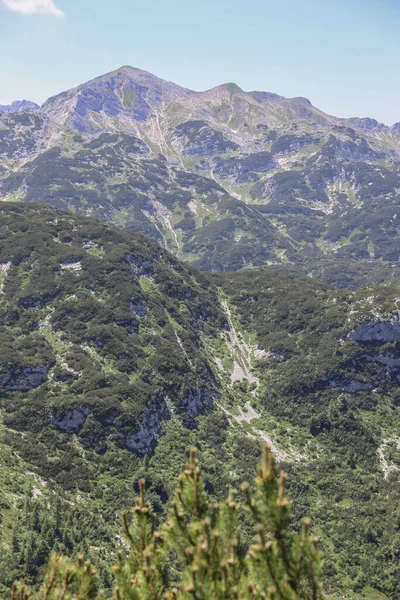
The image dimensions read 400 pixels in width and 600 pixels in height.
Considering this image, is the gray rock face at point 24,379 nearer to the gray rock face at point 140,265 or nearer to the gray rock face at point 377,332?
the gray rock face at point 140,265

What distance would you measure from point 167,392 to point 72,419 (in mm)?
22088

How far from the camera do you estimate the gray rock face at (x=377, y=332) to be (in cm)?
9844

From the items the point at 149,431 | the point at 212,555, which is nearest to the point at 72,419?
the point at 149,431

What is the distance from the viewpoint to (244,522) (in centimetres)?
5881

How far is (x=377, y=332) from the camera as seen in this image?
326ft

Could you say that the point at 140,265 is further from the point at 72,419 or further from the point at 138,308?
the point at 72,419

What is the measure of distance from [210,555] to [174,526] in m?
1.05

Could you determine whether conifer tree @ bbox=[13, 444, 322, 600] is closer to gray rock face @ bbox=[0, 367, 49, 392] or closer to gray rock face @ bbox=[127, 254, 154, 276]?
gray rock face @ bbox=[0, 367, 49, 392]

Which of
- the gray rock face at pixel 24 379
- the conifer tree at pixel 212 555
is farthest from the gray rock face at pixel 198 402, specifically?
the conifer tree at pixel 212 555

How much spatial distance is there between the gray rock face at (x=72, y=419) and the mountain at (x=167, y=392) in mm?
234

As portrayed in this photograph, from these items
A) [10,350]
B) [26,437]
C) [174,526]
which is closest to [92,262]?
[10,350]

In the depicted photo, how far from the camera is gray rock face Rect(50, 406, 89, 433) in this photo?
6328 centimetres

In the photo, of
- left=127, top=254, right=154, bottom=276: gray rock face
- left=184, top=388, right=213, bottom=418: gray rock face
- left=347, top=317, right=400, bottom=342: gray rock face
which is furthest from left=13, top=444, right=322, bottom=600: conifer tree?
left=127, top=254, right=154, bottom=276: gray rock face

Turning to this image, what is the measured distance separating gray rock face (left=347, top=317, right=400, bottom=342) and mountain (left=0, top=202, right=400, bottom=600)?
0.25 m
